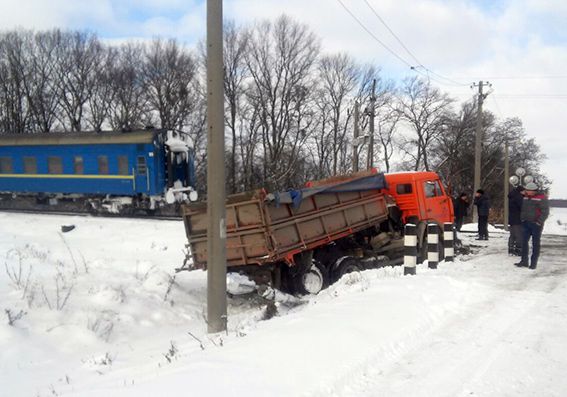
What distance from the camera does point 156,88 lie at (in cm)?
4825

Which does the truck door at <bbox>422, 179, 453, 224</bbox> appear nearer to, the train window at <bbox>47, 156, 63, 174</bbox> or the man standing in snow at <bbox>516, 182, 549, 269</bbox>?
the man standing in snow at <bbox>516, 182, 549, 269</bbox>

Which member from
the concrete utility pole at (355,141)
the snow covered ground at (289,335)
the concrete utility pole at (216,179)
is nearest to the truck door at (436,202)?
the snow covered ground at (289,335)

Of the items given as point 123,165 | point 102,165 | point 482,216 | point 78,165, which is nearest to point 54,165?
point 78,165

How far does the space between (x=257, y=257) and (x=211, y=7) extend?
4337mm

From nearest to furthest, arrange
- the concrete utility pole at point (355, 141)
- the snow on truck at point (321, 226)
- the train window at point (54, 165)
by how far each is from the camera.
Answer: the snow on truck at point (321, 226), the train window at point (54, 165), the concrete utility pole at point (355, 141)

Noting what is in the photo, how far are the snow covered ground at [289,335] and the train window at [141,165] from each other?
10355 mm

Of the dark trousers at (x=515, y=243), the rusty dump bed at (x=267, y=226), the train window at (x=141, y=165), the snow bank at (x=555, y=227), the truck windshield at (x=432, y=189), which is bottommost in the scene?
the snow bank at (x=555, y=227)

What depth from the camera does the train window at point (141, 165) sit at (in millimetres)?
21469

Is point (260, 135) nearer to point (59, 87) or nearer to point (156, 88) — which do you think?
point (156, 88)

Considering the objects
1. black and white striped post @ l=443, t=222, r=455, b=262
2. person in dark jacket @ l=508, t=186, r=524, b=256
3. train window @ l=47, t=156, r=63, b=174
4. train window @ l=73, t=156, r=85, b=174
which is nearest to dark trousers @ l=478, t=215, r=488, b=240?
person in dark jacket @ l=508, t=186, r=524, b=256

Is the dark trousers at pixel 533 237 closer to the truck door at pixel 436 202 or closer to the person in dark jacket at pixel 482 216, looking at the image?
the truck door at pixel 436 202

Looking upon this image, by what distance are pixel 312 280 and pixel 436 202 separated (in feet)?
15.4

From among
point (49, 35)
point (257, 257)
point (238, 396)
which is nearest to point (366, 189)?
point (257, 257)

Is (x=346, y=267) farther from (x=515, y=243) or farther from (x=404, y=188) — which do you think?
(x=515, y=243)
